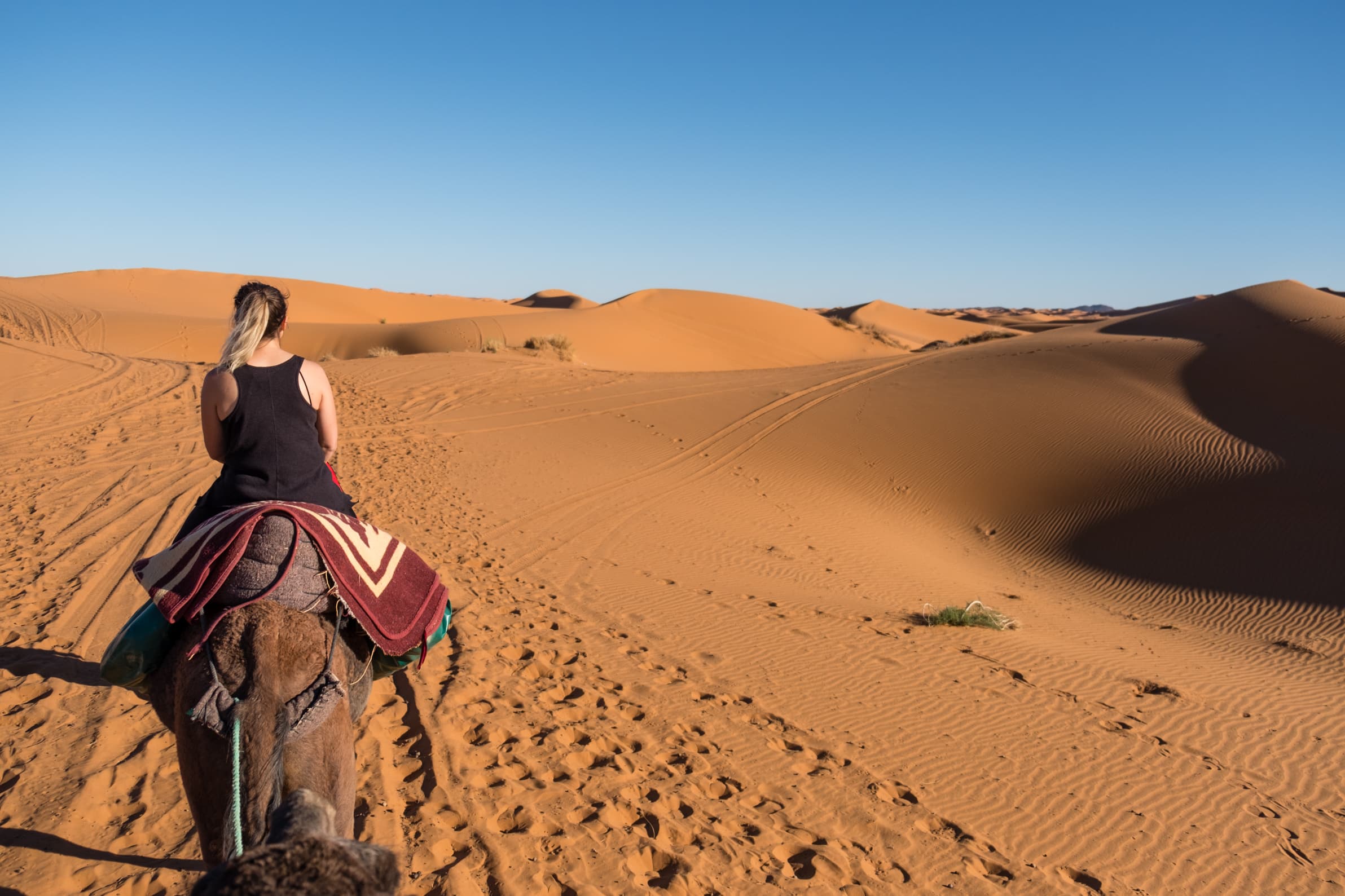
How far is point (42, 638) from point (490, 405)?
1194cm

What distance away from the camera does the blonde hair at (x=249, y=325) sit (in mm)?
2816

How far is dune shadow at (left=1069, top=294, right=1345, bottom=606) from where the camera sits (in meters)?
10.9

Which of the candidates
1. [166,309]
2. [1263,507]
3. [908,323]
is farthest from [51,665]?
[908,323]

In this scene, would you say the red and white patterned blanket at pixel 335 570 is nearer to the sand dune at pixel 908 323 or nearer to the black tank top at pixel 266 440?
the black tank top at pixel 266 440

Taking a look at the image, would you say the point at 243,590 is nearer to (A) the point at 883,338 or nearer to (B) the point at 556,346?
(B) the point at 556,346

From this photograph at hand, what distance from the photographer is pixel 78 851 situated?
3592 millimetres

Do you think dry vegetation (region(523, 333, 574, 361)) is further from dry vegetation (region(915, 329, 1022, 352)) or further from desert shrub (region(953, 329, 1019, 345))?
desert shrub (region(953, 329, 1019, 345))

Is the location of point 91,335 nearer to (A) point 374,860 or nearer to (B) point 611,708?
(B) point 611,708

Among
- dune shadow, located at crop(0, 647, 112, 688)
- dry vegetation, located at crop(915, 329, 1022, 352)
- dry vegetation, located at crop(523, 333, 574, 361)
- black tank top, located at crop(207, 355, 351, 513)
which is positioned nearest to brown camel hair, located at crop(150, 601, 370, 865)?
black tank top, located at crop(207, 355, 351, 513)

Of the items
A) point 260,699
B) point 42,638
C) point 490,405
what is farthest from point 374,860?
point 490,405

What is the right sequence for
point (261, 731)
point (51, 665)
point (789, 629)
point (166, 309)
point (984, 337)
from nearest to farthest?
1. point (261, 731)
2. point (51, 665)
3. point (789, 629)
4. point (984, 337)
5. point (166, 309)

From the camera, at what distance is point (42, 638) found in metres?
5.75

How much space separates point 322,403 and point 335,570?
82 centimetres

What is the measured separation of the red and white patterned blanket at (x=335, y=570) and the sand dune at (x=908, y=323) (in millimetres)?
65034
